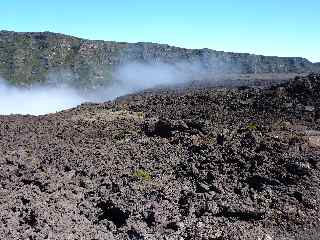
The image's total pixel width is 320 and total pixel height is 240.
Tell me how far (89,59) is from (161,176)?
5376 cm

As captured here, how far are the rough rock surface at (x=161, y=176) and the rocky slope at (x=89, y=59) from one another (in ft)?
145

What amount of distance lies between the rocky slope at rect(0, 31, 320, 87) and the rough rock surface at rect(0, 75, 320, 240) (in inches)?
1743

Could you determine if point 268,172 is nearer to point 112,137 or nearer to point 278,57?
point 112,137

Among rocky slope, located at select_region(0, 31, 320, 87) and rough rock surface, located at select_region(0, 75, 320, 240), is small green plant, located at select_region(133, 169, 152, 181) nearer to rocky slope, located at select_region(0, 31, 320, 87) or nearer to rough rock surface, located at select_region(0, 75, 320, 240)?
rough rock surface, located at select_region(0, 75, 320, 240)

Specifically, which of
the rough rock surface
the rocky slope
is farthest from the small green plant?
the rocky slope

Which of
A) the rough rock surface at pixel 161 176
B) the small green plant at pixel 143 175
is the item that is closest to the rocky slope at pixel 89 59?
the rough rock surface at pixel 161 176

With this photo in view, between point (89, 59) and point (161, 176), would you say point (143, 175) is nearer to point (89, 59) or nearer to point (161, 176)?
point (161, 176)

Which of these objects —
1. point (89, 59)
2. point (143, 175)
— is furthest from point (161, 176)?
point (89, 59)

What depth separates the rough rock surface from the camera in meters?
12.0

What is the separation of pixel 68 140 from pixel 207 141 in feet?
14.8

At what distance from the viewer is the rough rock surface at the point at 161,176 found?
12016 millimetres

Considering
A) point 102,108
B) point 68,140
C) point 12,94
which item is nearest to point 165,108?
point 102,108

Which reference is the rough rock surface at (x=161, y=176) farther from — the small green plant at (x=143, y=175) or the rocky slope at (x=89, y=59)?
the rocky slope at (x=89, y=59)

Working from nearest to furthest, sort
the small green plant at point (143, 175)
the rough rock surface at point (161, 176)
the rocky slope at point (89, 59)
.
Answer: the rough rock surface at point (161, 176) < the small green plant at point (143, 175) < the rocky slope at point (89, 59)
